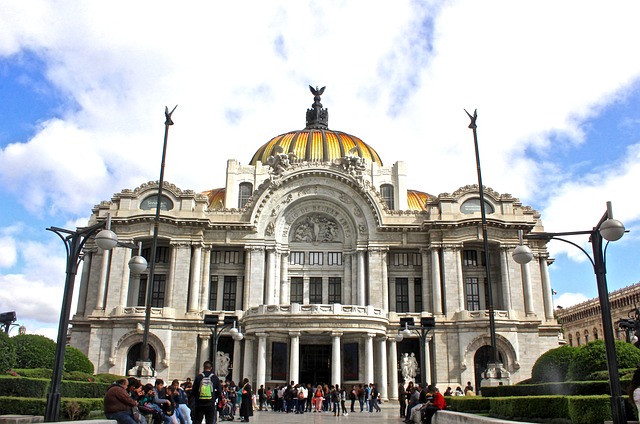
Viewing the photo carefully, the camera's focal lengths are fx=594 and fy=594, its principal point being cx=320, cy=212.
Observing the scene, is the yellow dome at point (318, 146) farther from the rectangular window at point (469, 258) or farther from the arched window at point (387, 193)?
the rectangular window at point (469, 258)

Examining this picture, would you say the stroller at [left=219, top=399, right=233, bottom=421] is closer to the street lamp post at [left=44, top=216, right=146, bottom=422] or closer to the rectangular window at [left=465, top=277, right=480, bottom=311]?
the street lamp post at [left=44, top=216, right=146, bottom=422]

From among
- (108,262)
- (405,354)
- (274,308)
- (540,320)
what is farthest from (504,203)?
(108,262)

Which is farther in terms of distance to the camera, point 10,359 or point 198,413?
point 10,359

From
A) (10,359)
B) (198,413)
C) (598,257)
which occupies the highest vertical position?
(598,257)

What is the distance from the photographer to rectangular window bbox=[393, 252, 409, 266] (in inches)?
2165

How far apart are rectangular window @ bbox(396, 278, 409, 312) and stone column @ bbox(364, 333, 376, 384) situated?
8323 millimetres

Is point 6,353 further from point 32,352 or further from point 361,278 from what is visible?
A: point 361,278

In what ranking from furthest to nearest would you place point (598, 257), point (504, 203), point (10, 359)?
point (504, 203)
point (10, 359)
point (598, 257)

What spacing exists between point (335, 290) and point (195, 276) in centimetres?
1274

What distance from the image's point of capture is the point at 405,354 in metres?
50.2

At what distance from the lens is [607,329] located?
15102 millimetres

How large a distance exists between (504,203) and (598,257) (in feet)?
127

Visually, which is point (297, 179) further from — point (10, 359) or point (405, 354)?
point (10, 359)

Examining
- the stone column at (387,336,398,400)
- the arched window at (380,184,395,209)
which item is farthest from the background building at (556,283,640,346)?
the stone column at (387,336,398,400)
